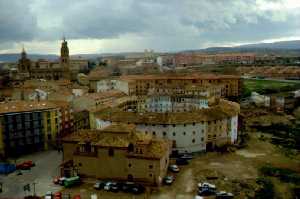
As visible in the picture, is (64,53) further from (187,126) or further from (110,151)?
(110,151)

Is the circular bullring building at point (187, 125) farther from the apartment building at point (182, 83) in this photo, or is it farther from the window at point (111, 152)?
the apartment building at point (182, 83)


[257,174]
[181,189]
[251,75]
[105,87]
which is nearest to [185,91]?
[105,87]

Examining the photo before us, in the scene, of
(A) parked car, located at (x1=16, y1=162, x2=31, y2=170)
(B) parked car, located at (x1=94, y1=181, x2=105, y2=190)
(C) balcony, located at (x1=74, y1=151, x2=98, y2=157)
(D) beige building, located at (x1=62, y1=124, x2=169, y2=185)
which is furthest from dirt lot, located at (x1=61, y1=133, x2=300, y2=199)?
(A) parked car, located at (x1=16, y1=162, x2=31, y2=170)

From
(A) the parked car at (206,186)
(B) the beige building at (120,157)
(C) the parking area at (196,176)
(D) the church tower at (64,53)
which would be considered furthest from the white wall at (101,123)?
(D) the church tower at (64,53)

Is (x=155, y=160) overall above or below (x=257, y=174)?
above

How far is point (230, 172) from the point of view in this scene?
51594mm

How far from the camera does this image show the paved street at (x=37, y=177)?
1795 inches

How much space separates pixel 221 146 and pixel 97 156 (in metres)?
24.7

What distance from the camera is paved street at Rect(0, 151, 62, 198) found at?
4559 centimetres

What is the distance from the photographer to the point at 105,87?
127188mm

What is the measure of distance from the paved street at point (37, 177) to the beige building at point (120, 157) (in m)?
3.17

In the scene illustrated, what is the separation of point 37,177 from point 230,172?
1100 inches

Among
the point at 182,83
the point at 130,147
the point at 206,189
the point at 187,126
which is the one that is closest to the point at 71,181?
the point at 130,147

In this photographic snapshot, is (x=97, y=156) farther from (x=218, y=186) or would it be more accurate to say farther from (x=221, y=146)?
(x=221, y=146)
